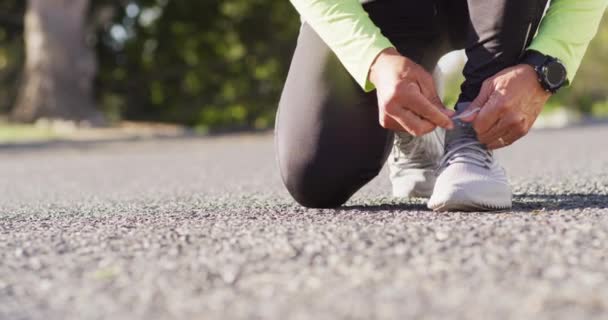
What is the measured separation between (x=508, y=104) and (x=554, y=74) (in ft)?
0.58

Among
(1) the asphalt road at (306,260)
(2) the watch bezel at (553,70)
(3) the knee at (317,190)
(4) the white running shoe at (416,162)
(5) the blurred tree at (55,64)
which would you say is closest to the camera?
(1) the asphalt road at (306,260)

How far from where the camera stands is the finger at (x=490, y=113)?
189 cm

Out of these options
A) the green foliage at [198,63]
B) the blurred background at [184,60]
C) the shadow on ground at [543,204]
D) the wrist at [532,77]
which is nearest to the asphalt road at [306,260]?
the shadow on ground at [543,204]

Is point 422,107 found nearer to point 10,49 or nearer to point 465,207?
point 465,207

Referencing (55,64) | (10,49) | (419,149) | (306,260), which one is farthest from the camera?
(10,49)

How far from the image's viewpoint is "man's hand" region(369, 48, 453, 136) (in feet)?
6.12

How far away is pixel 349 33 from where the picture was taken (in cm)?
206

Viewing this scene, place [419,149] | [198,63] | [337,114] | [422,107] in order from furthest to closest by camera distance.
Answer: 1. [198,63]
2. [419,149]
3. [337,114]
4. [422,107]

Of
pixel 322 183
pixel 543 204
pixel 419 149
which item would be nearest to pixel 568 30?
pixel 543 204

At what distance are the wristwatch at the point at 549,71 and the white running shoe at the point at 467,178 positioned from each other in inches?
8.2

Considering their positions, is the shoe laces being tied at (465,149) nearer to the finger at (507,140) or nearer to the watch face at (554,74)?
the finger at (507,140)

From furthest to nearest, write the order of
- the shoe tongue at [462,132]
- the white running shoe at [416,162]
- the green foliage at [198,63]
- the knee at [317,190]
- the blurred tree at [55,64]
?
1. the green foliage at [198,63]
2. the blurred tree at [55,64]
3. the white running shoe at [416,162]
4. the knee at [317,190]
5. the shoe tongue at [462,132]

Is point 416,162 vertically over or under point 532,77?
under

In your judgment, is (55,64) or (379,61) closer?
(379,61)
